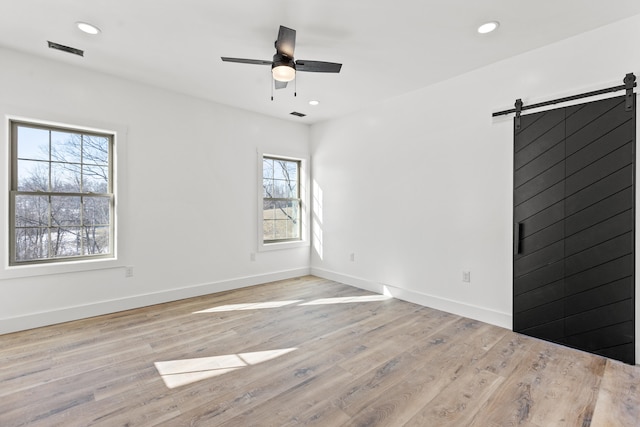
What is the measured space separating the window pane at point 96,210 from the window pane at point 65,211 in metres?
0.08

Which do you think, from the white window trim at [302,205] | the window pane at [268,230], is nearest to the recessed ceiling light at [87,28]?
the white window trim at [302,205]

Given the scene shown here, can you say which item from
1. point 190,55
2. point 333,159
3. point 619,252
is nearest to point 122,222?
point 190,55

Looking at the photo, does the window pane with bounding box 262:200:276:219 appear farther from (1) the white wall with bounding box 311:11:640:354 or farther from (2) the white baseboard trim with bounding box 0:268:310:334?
(1) the white wall with bounding box 311:11:640:354

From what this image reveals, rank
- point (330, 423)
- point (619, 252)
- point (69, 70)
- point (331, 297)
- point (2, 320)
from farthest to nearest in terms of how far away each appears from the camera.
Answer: point (331, 297), point (69, 70), point (2, 320), point (619, 252), point (330, 423)

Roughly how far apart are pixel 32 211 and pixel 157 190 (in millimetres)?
1231

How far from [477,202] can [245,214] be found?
3296mm

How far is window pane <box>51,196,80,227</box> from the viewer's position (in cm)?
341

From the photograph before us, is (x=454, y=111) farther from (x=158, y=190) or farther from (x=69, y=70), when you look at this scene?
(x=69, y=70)

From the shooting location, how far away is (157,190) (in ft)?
13.2

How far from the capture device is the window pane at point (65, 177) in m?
3.40

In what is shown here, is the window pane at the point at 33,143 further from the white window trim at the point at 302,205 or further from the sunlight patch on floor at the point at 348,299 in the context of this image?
the sunlight patch on floor at the point at 348,299

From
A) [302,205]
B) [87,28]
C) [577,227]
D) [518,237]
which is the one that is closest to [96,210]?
[87,28]

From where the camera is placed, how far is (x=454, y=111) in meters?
3.66

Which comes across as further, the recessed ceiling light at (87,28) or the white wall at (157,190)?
the white wall at (157,190)
